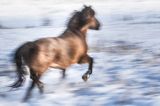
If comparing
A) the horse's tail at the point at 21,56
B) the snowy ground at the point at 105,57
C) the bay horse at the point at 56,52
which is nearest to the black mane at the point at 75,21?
the bay horse at the point at 56,52

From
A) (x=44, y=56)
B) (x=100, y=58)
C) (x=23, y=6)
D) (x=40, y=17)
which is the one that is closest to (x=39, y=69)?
(x=44, y=56)

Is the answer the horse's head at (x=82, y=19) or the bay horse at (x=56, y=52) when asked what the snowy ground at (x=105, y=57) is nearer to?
the bay horse at (x=56, y=52)

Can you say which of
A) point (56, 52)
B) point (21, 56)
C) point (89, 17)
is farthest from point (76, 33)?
point (21, 56)

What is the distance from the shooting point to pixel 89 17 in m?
9.66

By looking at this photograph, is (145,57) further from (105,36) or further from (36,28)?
(36,28)

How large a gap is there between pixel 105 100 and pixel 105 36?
27.8 ft

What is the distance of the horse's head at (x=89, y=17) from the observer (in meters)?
9.39

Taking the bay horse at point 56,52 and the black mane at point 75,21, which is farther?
the black mane at point 75,21

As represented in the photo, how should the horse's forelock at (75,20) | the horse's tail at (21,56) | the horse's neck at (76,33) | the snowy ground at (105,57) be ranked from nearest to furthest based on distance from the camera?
the horse's tail at (21,56)
the snowy ground at (105,57)
the horse's neck at (76,33)
the horse's forelock at (75,20)

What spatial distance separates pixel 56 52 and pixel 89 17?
1.67 metres

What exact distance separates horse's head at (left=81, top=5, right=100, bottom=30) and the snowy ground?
898 mm

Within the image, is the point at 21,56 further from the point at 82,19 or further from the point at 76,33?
the point at 82,19

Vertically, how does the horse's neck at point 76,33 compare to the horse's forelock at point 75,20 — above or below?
below

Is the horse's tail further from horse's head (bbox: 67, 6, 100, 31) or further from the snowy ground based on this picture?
horse's head (bbox: 67, 6, 100, 31)
